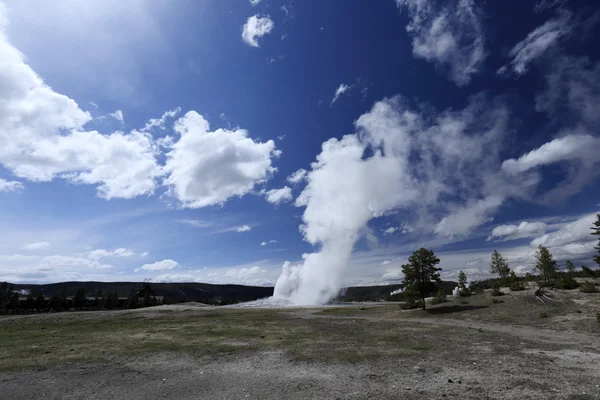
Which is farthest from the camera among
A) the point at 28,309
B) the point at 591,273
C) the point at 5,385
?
the point at 28,309

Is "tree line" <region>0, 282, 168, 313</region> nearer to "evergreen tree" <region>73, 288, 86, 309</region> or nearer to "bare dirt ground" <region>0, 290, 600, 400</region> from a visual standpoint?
"evergreen tree" <region>73, 288, 86, 309</region>

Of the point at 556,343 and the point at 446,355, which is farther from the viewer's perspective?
the point at 556,343

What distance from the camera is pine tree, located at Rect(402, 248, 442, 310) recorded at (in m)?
49.5

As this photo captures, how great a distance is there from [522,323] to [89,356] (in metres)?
39.3

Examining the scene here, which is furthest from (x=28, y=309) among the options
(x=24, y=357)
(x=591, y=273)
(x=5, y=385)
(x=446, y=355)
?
(x=591, y=273)

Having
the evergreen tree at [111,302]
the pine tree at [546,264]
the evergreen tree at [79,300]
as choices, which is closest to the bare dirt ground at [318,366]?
the pine tree at [546,264]

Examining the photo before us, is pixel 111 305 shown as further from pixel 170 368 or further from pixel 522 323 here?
pixel 522 323

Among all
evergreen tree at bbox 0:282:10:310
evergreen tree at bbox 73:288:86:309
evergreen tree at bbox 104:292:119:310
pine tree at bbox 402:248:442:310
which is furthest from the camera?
evergreen tree at bbox 104:292:119:310

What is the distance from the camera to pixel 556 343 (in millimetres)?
20703

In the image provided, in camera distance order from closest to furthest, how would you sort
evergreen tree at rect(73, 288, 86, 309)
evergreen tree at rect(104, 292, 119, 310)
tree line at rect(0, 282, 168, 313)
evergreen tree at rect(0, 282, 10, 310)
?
1. evergreen tree at rect(0, 282, 10, 310)
2. tree line at rect(0, 282, 168, 313)
3. evergreen tree at rect(73, 288, 86, 309)
4. evergreen tree at rect(104, 292, 119, 310)

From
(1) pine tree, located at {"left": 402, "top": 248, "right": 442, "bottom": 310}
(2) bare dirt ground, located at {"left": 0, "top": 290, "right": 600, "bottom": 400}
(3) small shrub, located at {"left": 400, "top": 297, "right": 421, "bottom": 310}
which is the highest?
(1) pine tree, located at {"left": 402, "top": 248, "right": 442, "bottom": 310}

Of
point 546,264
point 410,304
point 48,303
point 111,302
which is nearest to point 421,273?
point 410,304

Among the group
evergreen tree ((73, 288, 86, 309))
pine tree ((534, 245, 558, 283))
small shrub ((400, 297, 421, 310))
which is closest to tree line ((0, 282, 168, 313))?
evergreen tree ((73, 288, 86, 309))

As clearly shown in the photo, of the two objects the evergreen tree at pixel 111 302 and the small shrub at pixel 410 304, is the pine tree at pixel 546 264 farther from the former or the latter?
the evergreen tree at pixel 111 302
